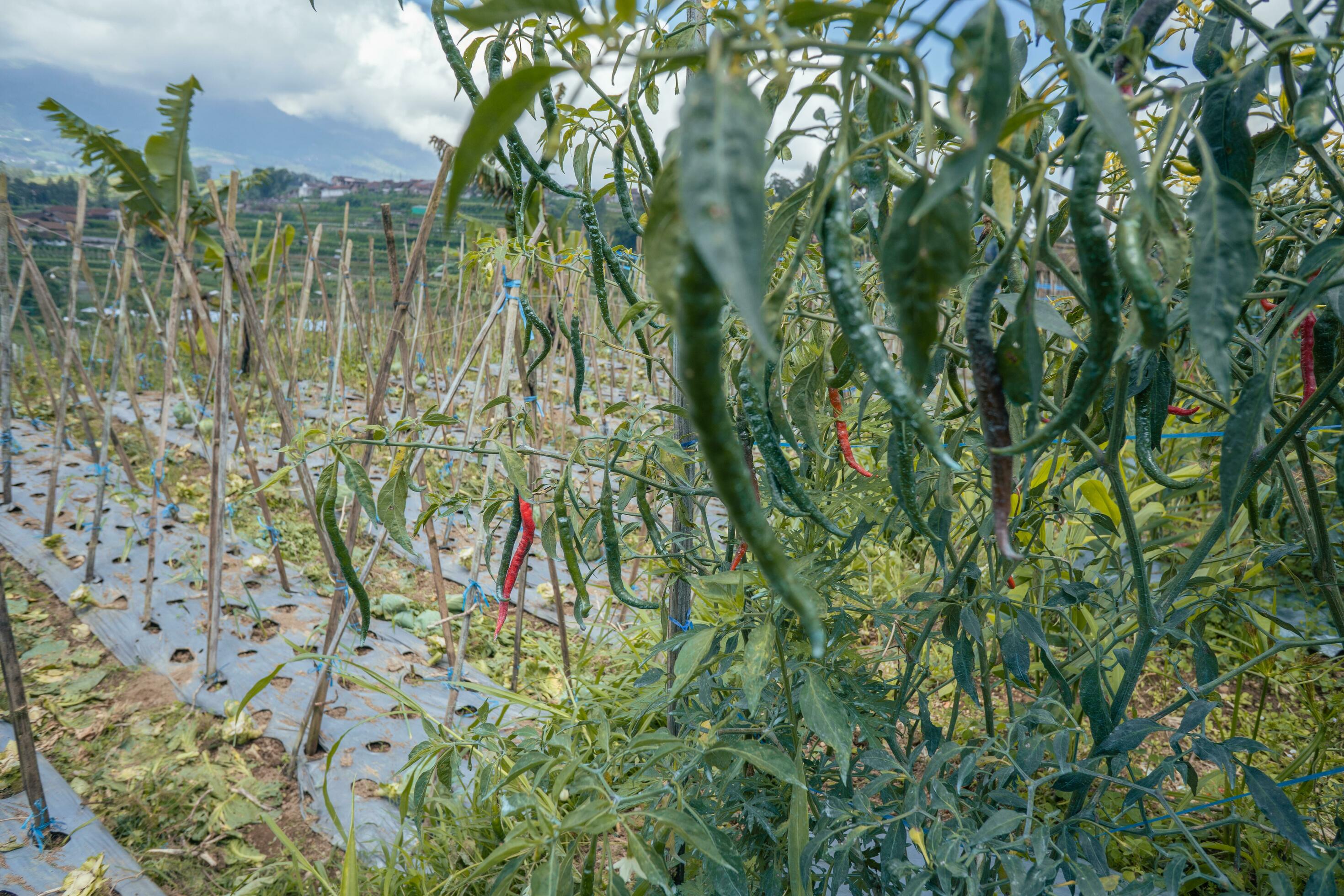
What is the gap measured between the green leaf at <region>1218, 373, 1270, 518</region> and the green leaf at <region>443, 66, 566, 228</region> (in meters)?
0.45

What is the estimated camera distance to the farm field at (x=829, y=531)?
0.30 metres

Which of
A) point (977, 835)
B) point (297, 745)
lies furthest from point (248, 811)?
point (977, 835)

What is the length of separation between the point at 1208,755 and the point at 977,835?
237mm

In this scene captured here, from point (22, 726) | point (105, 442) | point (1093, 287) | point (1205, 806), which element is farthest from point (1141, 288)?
point (105, 442)

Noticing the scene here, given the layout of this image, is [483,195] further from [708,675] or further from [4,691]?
[708,675]

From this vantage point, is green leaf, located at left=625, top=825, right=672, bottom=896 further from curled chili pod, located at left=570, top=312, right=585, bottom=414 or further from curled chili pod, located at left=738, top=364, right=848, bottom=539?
curled chili pod, located at left=570, top=312, right=585, bottom=414

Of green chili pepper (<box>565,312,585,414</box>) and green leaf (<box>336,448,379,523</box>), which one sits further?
green chili pepper (<box>565,312,585,414</box>)

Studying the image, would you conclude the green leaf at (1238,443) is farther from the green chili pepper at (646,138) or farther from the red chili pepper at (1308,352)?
the green chili pepper at (646,138)

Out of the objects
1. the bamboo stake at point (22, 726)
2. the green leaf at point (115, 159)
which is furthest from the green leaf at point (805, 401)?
the green leaf at point (115, 159)

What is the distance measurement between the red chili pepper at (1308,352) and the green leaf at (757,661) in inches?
21.5

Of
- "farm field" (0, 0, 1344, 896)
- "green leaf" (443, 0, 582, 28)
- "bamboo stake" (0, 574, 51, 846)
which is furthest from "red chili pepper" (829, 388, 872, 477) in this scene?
"bamboo stake" (0, 574, 51, 846)

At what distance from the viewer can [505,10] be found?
26cm

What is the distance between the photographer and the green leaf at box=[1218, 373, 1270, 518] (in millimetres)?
439

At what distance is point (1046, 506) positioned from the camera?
107cm
